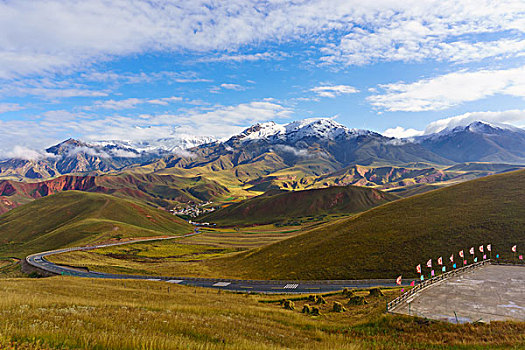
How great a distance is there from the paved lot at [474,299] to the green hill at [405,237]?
62.8 ft

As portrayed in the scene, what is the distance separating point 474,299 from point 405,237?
42879 millimetres

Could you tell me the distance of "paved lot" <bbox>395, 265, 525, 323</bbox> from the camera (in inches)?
997

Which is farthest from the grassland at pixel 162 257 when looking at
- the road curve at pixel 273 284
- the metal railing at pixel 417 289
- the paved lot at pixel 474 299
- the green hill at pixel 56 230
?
the paved lot at pixel 474 299

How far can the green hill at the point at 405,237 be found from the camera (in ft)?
201

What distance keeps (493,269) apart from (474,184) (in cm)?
6511

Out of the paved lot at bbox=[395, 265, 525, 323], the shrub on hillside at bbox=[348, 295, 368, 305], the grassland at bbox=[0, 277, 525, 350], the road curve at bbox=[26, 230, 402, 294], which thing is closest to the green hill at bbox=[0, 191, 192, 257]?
the road curve at bbox=[26, 230, 402, 294]

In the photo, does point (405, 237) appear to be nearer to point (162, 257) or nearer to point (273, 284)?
point (273, 284)

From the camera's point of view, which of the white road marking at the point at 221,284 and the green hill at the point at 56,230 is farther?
the green hill at the point at 56,230

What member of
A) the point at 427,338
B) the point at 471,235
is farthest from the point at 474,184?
the point at 427,338

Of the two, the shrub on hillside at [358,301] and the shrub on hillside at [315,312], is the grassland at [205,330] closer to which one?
the shrub on hillside at [315,312]

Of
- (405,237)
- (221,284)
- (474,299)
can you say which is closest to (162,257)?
(221,284)

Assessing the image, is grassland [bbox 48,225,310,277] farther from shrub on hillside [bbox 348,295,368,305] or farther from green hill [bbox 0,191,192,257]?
shrub on hillside [bbox 348,295,368,305]

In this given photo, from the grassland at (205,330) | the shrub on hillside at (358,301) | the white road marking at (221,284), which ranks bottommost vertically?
the white road marking at (221,284)

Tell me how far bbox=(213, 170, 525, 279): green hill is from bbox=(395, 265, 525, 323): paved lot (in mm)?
19150
